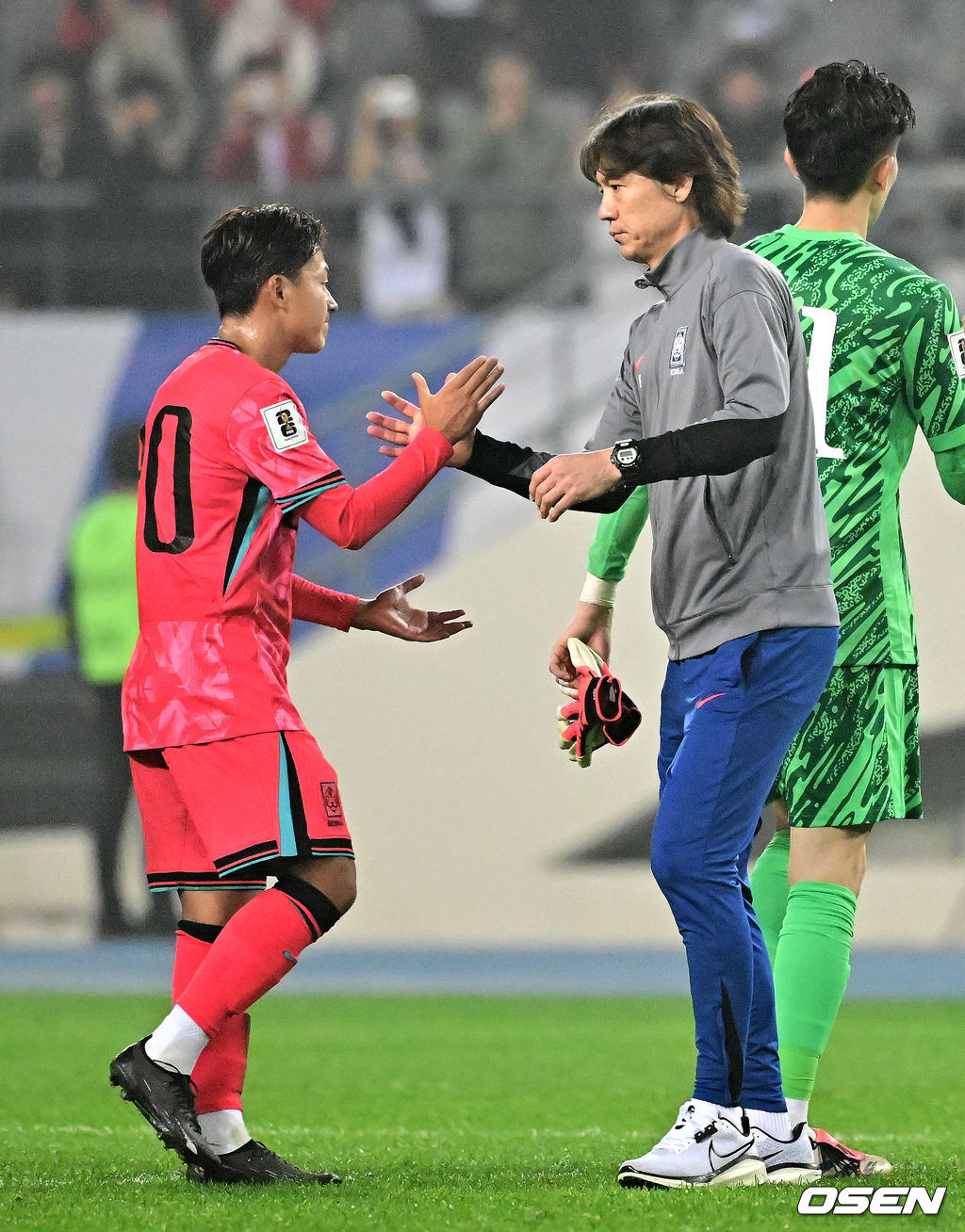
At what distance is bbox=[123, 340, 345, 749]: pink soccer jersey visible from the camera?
3.10 m

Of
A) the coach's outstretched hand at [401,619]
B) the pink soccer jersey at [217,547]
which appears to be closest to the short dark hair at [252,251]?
the pink soccer jersey at [217,547]

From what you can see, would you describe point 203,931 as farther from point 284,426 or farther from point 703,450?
point 703,450

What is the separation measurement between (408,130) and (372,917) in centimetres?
568

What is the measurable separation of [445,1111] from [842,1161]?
5.19 ft

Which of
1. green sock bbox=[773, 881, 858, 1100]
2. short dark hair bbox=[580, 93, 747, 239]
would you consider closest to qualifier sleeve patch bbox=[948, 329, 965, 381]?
short dark hair bbox=[580, 93, 747, 239]

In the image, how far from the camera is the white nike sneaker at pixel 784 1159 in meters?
3.03

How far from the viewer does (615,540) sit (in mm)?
3482

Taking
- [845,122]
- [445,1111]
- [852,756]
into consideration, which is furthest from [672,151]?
[445,1111]

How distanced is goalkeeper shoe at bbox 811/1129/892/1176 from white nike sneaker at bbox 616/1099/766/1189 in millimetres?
199

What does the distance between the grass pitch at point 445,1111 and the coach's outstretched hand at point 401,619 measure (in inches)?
40.3

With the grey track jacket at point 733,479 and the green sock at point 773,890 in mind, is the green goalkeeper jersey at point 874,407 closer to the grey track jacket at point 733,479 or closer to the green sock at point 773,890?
the grey track jacket at point 733,479

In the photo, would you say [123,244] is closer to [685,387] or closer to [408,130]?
[408,130]

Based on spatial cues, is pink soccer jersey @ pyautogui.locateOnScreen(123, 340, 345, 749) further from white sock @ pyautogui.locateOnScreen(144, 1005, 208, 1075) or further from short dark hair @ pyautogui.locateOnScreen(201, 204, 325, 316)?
white sock @ pyautogui.locateOnScreen(144, 1005, 208, 1075)

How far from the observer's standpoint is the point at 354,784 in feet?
36.1
